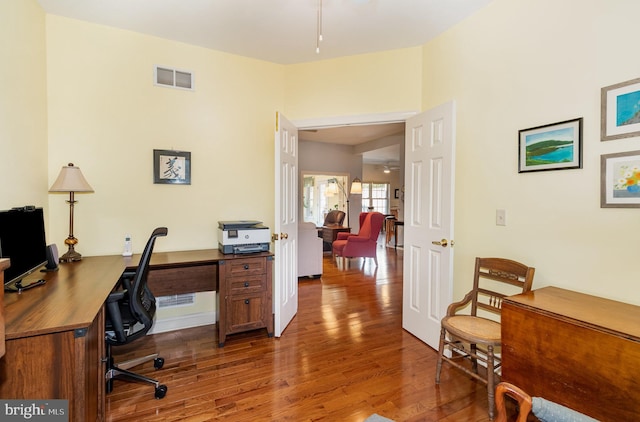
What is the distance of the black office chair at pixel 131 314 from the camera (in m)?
1.83

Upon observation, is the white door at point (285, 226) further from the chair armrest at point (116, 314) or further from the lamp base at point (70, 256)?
the lamp base at point (70, 256)

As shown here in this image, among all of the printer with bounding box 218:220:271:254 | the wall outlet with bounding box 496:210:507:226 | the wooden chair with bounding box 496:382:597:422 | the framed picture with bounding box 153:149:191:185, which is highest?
the framed picture with bounding box 153:149:191:185

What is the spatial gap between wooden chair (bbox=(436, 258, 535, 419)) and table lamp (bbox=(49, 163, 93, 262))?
2.97 metres

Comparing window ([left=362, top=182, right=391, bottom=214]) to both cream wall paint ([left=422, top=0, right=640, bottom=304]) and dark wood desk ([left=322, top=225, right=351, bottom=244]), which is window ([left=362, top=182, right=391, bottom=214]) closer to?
dark wood desk ([left=322, top=225, right=351, bottom=244])

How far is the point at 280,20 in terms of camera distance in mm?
2508

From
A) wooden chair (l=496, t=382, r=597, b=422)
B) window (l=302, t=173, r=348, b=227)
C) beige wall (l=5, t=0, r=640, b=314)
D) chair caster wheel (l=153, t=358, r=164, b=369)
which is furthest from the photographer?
window (l=302, t=173, r=348, b=227)

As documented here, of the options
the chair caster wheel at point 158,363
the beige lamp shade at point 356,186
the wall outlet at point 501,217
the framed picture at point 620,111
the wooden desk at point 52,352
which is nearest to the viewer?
the wooden desk at point 52,352

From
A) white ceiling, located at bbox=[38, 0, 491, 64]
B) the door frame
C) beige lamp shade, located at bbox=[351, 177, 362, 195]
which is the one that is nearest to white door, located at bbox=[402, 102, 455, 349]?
the door frame

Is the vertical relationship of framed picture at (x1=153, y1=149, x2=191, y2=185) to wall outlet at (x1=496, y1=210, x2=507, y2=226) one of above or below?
above

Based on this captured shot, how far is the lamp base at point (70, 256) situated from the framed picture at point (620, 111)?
3776 mm

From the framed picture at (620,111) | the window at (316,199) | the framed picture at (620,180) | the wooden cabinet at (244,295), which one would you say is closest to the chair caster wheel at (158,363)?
the wooden cabinet at (244,295)

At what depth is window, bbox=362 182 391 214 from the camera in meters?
11.9

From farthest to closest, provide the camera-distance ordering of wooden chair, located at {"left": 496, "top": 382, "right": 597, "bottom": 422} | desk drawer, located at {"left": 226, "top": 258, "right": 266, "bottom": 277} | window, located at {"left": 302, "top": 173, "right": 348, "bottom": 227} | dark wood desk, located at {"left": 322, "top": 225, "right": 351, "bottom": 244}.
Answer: window, located at {"left": 302, "top": 173, "right": 348, "bottom": 227} → dark wood desk, located at {"left": 322, "top": 225, "right": 351, "bottom": 244} → desk drawer, located at {"left": 226, "top": 258, "right": 266, "bottom": 277} → wooden chair, located at {"left": 496, "top": 382, "right": 597, "bottom": 422}

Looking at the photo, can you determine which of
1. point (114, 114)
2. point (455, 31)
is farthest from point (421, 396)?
point (114, 114)
